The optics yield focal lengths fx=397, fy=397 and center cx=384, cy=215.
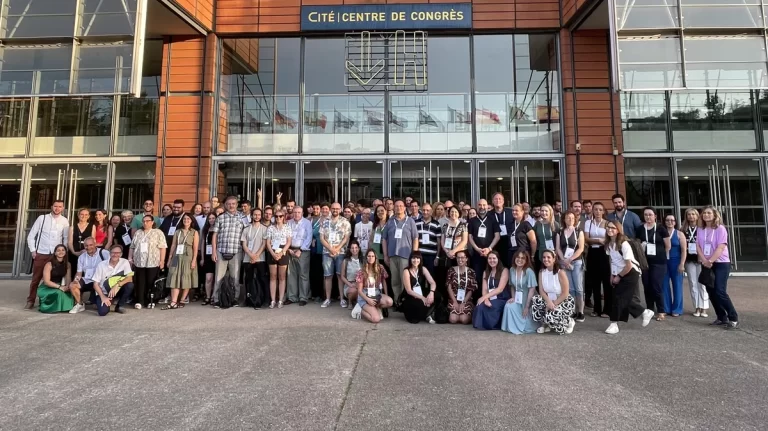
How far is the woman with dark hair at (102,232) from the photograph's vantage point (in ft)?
22.9

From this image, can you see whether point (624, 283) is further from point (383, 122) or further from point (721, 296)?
point (383, 122)

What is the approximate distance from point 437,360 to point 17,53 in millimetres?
9570

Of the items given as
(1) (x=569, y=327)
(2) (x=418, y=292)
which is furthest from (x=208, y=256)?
(1) (x=569, y=327)

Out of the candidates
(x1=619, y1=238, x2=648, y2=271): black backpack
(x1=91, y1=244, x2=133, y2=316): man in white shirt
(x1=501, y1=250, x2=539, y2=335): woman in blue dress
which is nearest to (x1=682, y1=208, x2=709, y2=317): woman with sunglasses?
(x1=619, y1=238, x2=648, y2=271): black backpack

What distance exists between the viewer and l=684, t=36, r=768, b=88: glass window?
752 centimetres

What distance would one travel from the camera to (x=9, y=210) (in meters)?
10.4

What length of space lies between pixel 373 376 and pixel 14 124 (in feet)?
42.2

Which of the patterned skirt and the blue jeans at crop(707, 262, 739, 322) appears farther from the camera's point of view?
the blue jeans at crop(707, 262, 739, 322)

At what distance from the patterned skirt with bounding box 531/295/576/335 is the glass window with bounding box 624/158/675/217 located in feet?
20.6

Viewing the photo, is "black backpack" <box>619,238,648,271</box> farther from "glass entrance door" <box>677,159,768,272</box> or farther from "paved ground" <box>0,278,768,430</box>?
"glass entrance door" <box>677,159,768,272</box>

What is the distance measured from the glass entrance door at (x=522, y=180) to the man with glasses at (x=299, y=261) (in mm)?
5004

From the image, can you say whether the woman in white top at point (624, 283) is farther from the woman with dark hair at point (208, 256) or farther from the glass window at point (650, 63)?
the woman with dark hair at point (208, 256)

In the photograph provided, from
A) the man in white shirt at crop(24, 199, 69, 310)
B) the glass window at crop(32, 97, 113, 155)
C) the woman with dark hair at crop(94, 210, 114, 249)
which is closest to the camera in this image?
the man in white shirt at crop(24, 199, 69, 310)

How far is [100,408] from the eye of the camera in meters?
2.88
